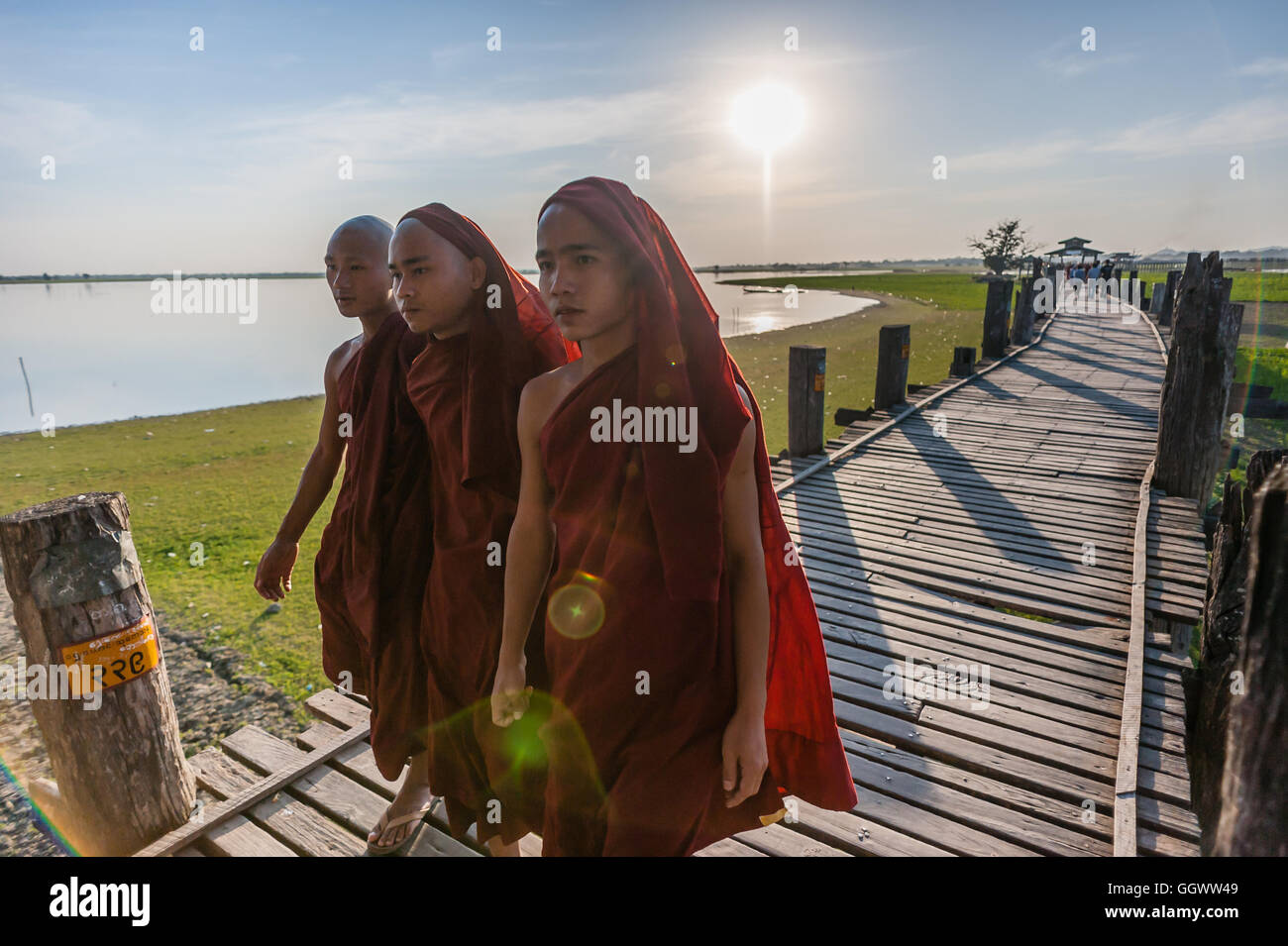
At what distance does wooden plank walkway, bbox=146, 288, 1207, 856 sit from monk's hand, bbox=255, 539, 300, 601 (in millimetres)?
1060

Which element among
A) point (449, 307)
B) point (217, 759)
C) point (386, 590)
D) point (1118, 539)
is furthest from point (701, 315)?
point (1118, 539)

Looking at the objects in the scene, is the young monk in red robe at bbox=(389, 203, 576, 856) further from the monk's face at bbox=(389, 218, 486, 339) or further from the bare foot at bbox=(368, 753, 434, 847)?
the bare foot at bbox=(368, 753, 434, 847)

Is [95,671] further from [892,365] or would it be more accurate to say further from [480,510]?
[892,365]

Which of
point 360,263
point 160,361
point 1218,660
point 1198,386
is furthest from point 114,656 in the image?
point 160,361

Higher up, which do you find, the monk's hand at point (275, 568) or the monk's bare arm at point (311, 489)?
the monk's bare arm at point (311, 489)

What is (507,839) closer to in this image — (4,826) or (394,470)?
(394,470)

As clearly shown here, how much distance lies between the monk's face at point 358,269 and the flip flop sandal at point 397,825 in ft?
6.83

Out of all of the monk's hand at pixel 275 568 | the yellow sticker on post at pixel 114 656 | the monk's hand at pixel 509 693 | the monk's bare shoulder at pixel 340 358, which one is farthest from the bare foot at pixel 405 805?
the monk's bare shoulder at pixel 340 358

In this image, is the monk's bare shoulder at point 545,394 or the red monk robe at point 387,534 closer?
the monk's bare shoulder at point 545,394

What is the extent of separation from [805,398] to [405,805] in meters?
6.34

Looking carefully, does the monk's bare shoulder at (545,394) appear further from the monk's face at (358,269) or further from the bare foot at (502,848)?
the bare foot at (502,848)

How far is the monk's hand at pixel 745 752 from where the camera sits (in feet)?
5.81
